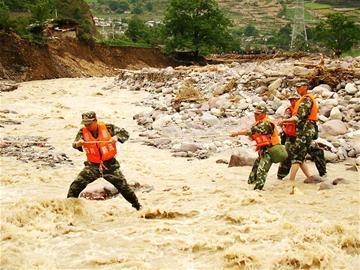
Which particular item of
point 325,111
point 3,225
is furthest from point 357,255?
point 325,111

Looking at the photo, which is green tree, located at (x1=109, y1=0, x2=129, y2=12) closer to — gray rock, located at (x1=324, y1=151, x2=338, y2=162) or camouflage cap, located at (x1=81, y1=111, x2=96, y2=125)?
gray rock, located at (x1=324, y1=151, x2=338, y2=162)

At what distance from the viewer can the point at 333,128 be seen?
1103 centimetres

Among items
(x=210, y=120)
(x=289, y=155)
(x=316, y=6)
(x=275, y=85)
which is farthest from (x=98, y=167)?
(x=316, y=6)

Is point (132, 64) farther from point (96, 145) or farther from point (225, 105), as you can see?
point (96, 145)

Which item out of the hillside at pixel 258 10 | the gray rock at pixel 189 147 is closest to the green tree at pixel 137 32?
the gray rock at pixel 189 147

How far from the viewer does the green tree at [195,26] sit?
4362 cm

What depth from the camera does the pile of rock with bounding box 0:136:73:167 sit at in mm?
10031

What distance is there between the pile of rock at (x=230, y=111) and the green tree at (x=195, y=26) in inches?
960

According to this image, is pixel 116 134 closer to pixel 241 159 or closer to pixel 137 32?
pixel 241 159

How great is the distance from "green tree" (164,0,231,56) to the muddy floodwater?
34.4 metres

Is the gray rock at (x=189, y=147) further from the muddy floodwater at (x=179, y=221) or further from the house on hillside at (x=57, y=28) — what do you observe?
the house on hillside at (x=57, y=28)

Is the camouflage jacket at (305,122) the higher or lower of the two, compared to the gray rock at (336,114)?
higher

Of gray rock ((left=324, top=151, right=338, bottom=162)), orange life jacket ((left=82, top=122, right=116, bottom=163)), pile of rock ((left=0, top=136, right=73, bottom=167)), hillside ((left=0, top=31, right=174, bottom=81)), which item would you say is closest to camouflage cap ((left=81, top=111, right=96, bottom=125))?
orange life jacket ((left=82, top=122, right=116, bottom=163))

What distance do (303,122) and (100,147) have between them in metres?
3.17
